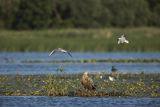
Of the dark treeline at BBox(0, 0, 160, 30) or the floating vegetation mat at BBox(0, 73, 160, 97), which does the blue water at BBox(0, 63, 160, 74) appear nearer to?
the floating vegetation mat at BBox(0, 73, 160, 97)

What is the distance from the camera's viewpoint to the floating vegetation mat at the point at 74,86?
24.0 meters

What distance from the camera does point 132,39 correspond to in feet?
172

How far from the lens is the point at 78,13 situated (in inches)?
2958

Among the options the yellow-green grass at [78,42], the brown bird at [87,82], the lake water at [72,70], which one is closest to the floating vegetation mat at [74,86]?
the brown bird at [87,82]

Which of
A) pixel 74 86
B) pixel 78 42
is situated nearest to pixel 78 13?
pixel 78 42

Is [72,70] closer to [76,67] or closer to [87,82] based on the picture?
[76,67]

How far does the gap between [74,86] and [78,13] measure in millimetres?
49617

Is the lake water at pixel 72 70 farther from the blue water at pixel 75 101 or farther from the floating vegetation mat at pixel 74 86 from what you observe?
the floating vegetation mat at pixel 74 86

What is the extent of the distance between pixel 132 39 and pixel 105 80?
24.2 meters

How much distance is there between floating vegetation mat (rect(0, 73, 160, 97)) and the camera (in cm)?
2402

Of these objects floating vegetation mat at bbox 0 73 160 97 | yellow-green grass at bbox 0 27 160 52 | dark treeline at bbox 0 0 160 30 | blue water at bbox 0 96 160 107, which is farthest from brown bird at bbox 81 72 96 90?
dark treeline at bbox 0 0 160 30

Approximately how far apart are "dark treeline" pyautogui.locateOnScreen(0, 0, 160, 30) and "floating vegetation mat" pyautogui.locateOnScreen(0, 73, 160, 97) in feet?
131

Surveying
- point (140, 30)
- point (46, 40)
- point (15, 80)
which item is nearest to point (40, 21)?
point (140, 30)

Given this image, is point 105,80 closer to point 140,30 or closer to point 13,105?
point 13,105
